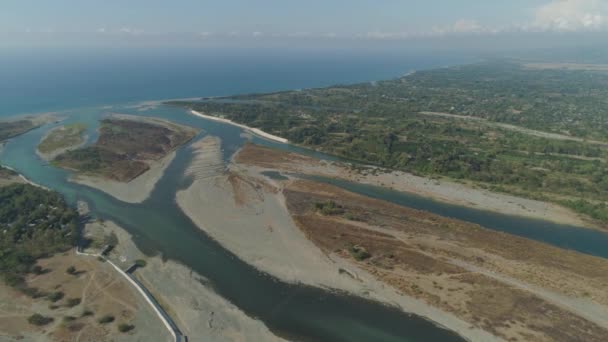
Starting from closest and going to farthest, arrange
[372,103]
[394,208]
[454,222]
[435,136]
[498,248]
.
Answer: [498,248] < [454,222] < [394,208] < [435,136] < [372,103]

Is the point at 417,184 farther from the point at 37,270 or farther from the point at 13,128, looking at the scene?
the point at 13,128

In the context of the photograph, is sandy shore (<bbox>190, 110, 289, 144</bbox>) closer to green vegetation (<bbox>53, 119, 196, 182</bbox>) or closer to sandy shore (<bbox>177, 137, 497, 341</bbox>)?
green vegetation (<bbox>53, 119, 196, 182</bbox>)

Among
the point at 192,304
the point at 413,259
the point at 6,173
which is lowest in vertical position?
the point at 192,304

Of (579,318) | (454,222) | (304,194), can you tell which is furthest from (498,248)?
(304,194)

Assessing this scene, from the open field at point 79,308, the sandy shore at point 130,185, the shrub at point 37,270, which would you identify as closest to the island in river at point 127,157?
the sandy shore at point 130,185

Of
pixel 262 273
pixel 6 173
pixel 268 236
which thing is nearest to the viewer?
pixel 262 273

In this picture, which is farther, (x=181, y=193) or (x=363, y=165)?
(x=363, y=165)

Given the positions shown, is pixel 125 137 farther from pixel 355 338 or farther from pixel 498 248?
pixel 498 248

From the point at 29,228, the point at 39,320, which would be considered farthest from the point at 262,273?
the point at 29,228
